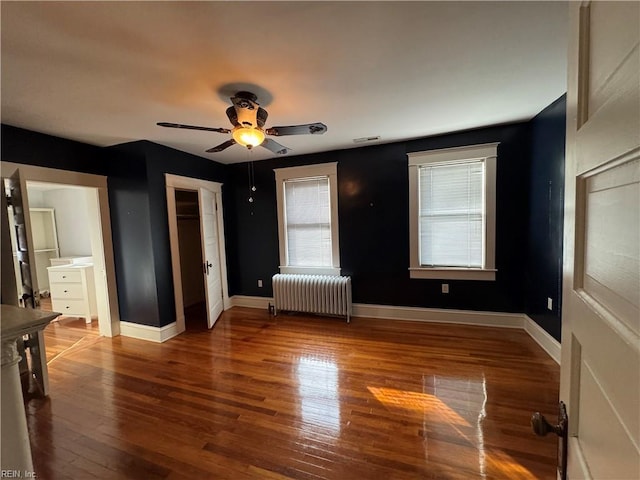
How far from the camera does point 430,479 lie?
152 centimetres

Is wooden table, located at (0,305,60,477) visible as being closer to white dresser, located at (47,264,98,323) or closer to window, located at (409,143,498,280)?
window, located at (409,143,498,280)

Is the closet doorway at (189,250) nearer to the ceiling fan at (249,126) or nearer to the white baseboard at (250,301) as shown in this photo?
the white baseboard at (250,301)

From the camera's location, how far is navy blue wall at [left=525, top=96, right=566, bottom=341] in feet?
8.49

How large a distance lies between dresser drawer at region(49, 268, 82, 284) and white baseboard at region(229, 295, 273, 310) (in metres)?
2.28

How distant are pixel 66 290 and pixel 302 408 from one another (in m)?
4.42

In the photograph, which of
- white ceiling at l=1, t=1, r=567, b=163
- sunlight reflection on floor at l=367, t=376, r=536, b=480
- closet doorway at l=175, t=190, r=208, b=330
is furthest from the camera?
closet doorway at l=175, t=190, r=208, b=330

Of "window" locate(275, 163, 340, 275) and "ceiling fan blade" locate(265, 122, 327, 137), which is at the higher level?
"ceiling fan blade" locate(265, 122, 327, 137)

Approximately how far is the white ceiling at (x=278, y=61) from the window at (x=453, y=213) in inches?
27.0

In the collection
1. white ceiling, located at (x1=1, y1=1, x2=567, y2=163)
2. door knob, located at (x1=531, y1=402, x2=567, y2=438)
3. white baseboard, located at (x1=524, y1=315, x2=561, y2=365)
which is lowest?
white baseboard, located at (x1=524, y1=315, x2=561, y2=365)

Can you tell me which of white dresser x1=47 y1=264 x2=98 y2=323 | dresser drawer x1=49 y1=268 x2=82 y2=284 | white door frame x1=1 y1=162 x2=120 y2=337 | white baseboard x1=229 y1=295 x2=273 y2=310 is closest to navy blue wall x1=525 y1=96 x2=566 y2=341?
white baseboard x1=229 y1=295 x2=273 y2=310

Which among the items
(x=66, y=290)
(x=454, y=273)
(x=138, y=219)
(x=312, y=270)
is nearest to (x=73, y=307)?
(x=66, y=290)

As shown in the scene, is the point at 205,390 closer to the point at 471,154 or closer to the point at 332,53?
the point at 332,53

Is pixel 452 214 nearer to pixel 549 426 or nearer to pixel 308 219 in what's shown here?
pixel 308 219

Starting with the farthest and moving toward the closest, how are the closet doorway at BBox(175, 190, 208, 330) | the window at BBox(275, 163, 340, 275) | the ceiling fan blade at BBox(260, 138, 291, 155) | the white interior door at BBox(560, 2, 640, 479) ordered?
the closet doorway at BBox(175, 190, 208, 330) < the window at BBox(275, 163, 340, 275) < the ceiling fan blade at BBox(260, 138, 291, 155) < the white interior door at BBox(560, 2, 640, 479)
